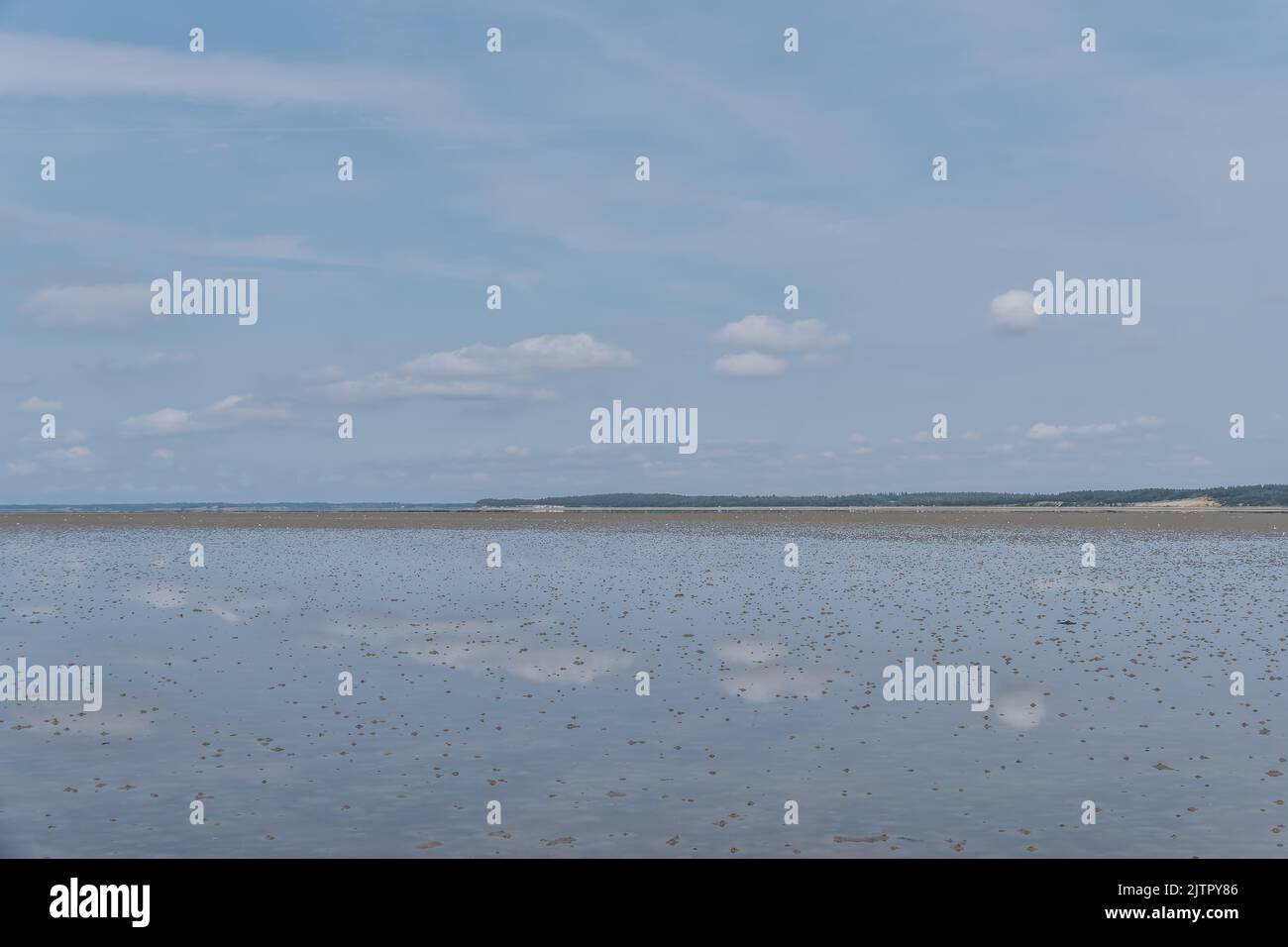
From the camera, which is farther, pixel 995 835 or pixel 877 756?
pixel 877 756

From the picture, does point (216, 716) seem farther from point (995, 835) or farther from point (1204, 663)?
point (1204, 663)

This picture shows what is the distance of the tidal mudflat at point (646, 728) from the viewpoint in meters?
16.9

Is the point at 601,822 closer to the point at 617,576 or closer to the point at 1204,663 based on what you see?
the point at 1204,663

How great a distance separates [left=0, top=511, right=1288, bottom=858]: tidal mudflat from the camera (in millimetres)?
16891

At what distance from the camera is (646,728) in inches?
944

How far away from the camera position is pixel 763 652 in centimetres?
3441

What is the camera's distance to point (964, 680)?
29.0m

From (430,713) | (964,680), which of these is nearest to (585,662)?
(430,713)

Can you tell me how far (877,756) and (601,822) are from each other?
21.1ft

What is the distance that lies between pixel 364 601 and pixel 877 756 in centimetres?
3369
